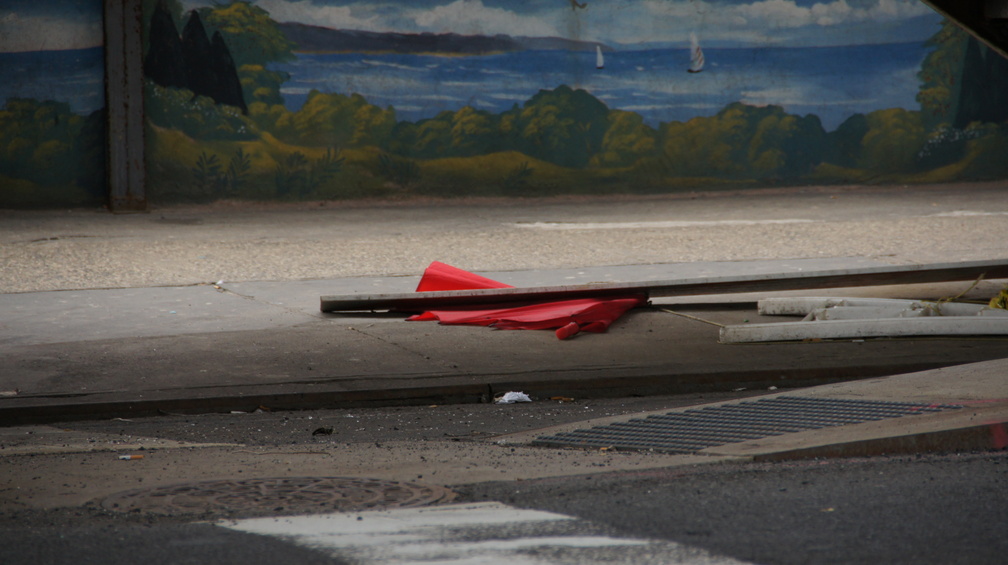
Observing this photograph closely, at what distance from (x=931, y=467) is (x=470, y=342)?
373cm

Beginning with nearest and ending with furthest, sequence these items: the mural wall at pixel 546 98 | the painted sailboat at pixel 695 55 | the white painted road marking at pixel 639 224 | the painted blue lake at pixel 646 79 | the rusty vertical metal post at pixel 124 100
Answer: the white painted road marking at pixel 639 224
the rusty vertical metal post at pixel 124 100
the mural wall at pixel 546 98
the painted blue lake at pixel 646 79
the painted sailboat at pixel 695 55

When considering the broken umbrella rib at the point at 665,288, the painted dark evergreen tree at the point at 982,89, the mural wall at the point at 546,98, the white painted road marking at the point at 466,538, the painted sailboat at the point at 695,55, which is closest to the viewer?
the white painted road marking at the point at 466,538

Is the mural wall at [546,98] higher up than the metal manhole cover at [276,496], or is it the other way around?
the mural wall at [546,98]

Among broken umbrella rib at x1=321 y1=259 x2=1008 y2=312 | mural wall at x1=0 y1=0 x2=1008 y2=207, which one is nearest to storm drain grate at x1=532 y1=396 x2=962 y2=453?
broken umbrella rib at x1=321 y1=259 x2=1008 y2=312

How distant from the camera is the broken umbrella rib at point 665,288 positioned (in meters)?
8.69

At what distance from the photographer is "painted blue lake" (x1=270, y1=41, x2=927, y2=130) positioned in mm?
17344

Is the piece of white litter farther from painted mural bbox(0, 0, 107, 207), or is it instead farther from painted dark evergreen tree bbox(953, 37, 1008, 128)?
painted dark evergreen tree bbox(953, 37, 1008, 128)

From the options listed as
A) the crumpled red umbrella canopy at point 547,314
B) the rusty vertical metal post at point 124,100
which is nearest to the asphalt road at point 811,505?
the crumpled red umbrella canopy at point 547,314

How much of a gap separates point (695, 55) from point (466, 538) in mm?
16056

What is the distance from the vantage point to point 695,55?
18844 millimetres

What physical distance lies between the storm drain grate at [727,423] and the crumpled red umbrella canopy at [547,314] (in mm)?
2415

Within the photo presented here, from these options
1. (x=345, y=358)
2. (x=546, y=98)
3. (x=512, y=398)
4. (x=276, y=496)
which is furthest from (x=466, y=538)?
(x=546, y=98)

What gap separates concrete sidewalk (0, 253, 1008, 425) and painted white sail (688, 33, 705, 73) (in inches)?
400

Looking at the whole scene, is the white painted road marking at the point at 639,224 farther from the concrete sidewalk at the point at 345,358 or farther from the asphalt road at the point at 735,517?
the asphalt road at the point at 735,517
